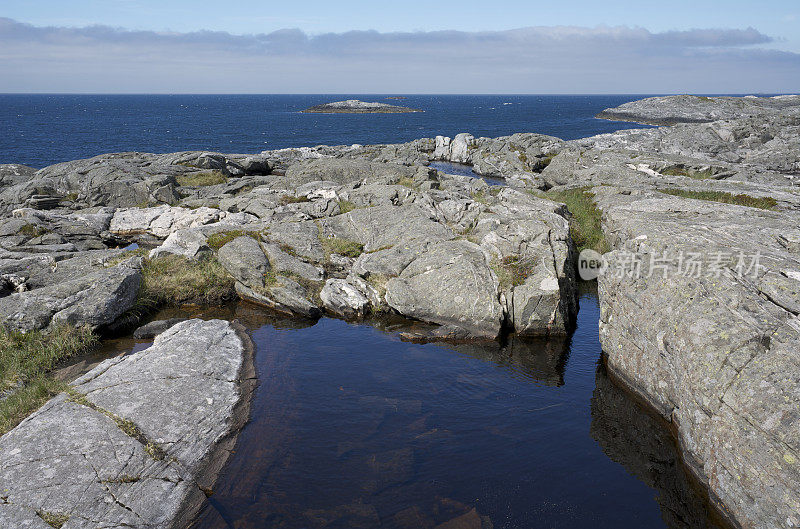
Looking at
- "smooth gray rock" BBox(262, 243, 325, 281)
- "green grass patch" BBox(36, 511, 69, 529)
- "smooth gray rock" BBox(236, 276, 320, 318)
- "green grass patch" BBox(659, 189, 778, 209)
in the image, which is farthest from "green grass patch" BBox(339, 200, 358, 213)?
"green grass patch" BBox(36, 511, 69, 529)

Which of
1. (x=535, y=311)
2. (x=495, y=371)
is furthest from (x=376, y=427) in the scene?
(x=535, y=311)

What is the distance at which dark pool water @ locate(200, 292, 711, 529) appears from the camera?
42.6 ft

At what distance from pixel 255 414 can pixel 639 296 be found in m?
15.4

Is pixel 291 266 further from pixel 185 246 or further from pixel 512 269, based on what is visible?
pixel 512 269

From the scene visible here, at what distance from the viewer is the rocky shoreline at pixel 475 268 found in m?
12.9

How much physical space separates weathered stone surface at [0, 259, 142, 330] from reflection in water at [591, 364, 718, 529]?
22.7 m

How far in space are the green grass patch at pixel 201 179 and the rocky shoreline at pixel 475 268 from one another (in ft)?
1.28

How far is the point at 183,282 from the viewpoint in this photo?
27891mm

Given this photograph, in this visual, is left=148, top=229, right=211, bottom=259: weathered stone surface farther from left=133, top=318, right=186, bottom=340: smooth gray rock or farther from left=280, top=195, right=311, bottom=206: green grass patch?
left=280, top=195, right=311, bottom=206: green grass patch

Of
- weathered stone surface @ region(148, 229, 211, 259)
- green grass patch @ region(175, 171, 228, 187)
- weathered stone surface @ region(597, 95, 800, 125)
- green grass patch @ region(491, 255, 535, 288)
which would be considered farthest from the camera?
weathered stone surface @ region(597, 95, 800, 125)

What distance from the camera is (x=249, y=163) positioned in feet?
214

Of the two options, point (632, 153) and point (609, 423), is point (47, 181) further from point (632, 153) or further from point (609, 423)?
point (632, 153)

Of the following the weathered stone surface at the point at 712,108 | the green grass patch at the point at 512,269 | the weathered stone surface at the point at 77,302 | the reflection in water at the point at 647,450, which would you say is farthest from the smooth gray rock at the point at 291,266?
the weathered stone surface at the point at 712,108

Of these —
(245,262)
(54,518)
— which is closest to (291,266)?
(245,262)
